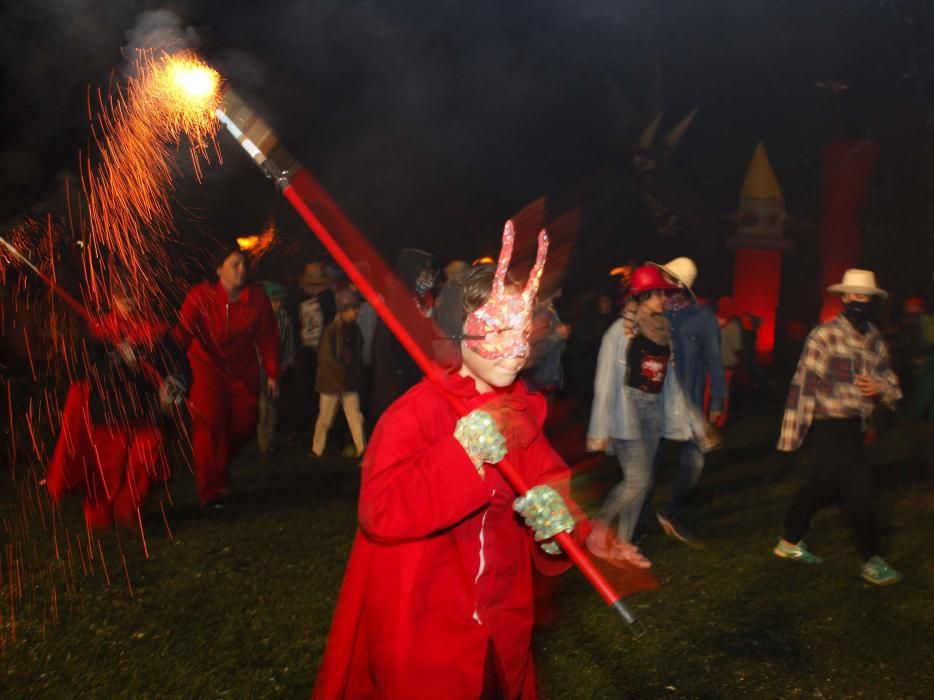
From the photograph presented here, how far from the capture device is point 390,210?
21672mm

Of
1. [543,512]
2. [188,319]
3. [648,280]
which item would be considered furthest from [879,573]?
[188,319]

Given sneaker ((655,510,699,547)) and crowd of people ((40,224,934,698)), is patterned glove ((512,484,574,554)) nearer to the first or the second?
crowd of people ((40,224,934,698))

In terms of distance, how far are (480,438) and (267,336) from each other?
5.26 meters

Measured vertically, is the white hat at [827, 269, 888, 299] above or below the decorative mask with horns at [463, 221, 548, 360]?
below

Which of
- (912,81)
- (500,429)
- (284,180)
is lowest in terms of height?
(912,81)

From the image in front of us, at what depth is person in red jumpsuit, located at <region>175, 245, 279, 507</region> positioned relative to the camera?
6.79 m

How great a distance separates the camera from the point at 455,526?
8.61ft

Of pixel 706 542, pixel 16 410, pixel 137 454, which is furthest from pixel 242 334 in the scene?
pixel 16 410

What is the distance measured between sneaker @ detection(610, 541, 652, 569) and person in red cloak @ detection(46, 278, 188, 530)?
3.32 m

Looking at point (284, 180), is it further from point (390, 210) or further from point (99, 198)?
point (390, 210)

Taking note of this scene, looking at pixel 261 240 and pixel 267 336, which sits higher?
pixel 261 240

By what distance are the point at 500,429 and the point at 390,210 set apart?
19566mm

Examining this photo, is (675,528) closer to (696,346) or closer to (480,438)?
(696,346)

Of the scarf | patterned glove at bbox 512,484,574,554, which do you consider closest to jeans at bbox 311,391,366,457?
the scarf
